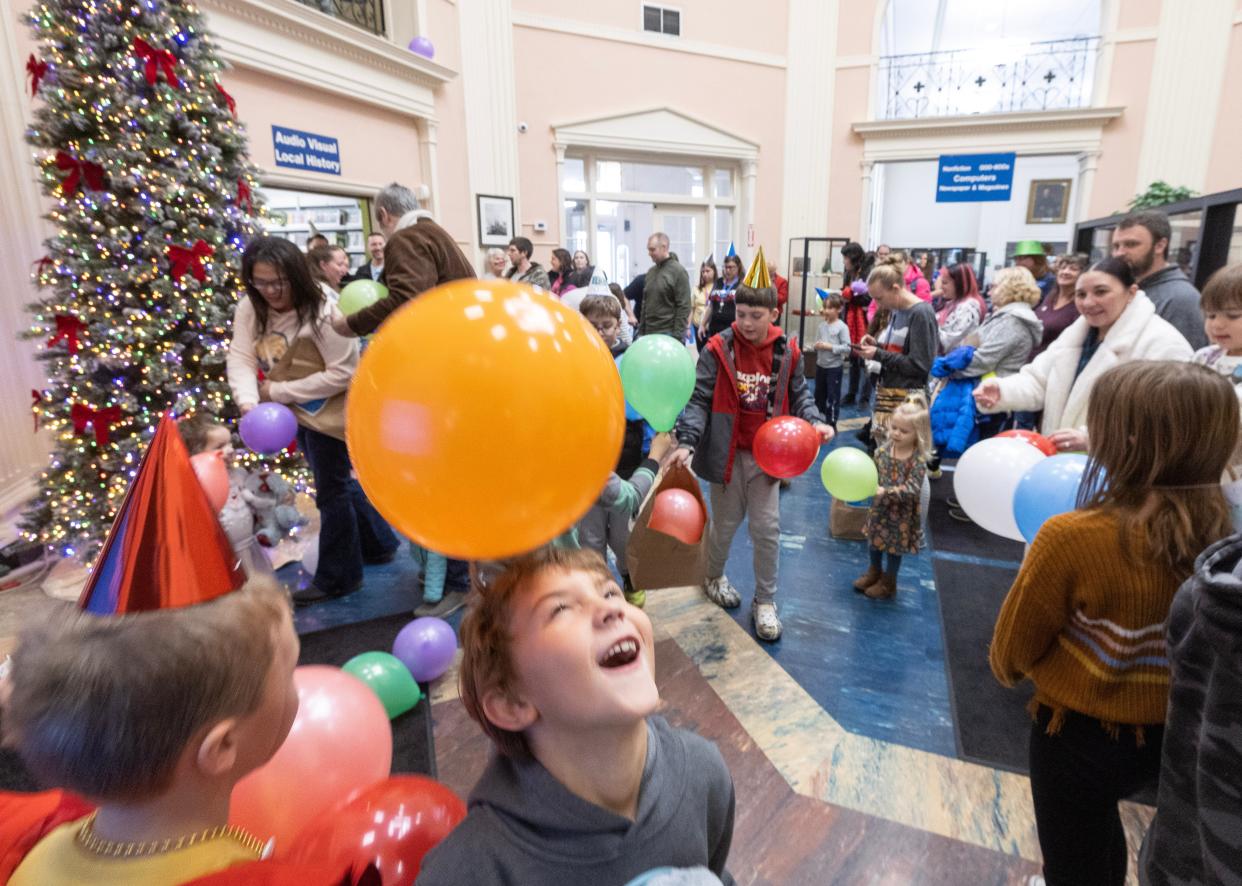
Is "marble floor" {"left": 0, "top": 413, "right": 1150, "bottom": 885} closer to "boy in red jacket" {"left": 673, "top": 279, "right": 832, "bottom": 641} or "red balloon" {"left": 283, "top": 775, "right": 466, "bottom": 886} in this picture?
"boy in red jacket" {"left": 673, "top": 279, "right": 832, "bottom": 641}

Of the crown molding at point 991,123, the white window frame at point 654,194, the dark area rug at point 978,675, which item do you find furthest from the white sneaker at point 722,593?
the crown molding at point 991,123

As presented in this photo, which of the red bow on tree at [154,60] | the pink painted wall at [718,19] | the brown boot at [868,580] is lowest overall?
the brown boot at [868,580]

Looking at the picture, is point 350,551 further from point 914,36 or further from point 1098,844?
point 914,36

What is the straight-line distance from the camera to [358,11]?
22.2 ft

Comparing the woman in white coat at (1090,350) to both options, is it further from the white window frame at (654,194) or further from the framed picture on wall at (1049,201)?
the framed picture on wall at (1049,201)

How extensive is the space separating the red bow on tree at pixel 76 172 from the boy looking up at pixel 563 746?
3.73m

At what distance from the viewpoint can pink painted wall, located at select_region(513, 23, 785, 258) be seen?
28.7 feet

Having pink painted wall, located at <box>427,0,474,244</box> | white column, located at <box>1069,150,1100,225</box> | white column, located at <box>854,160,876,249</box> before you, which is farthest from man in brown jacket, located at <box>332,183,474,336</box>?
white column, located at <box>1069,150,1100,225</box>

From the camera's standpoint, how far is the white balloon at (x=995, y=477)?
6.59 feet

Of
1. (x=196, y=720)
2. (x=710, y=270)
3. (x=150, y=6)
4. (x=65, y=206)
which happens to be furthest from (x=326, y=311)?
(x=710, y=270)

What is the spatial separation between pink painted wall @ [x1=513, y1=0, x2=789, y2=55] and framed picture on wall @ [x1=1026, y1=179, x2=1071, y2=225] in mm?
6279

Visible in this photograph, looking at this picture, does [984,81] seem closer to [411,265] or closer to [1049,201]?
[1049,201]

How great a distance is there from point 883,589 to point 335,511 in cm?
267

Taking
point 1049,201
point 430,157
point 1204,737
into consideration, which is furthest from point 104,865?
point 1049,201
